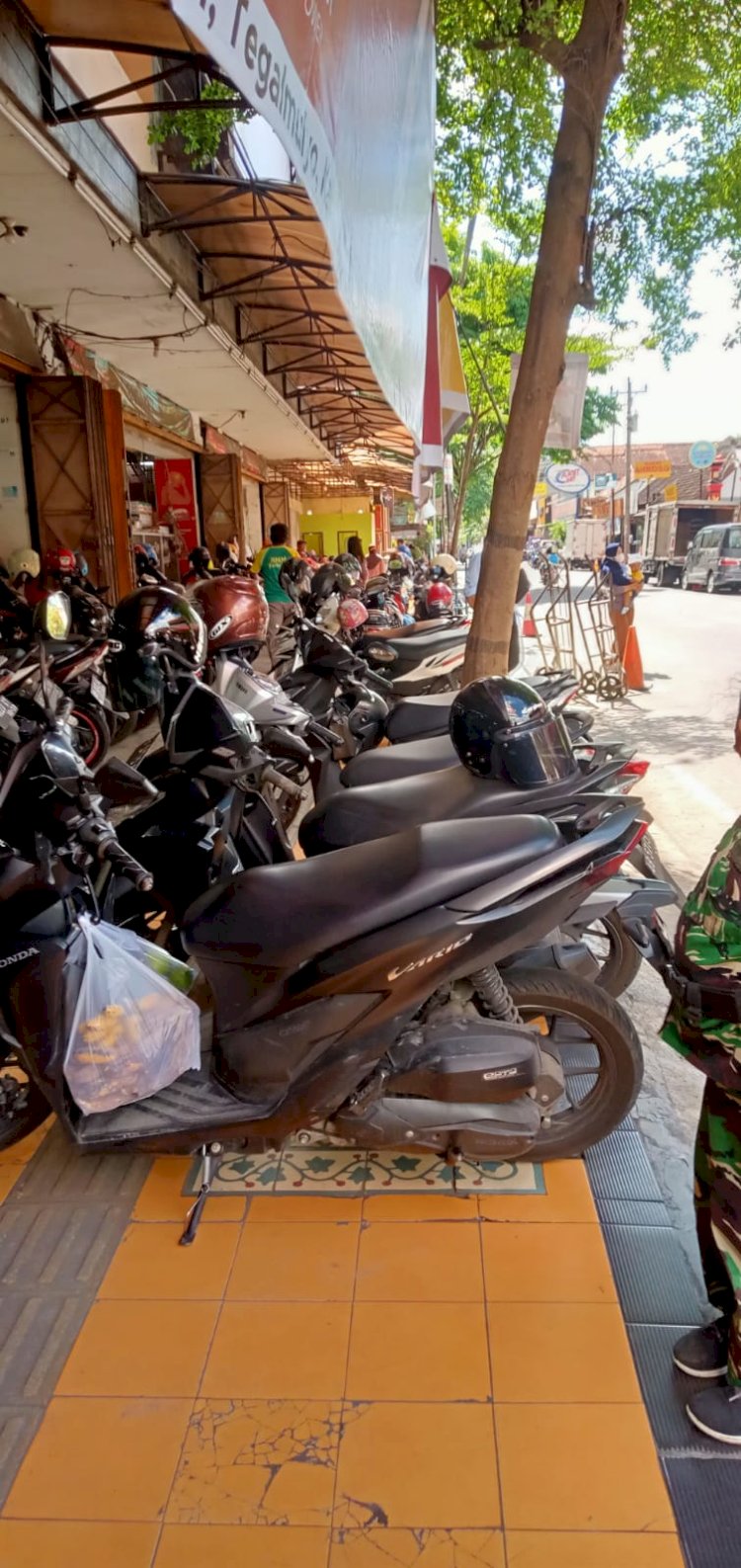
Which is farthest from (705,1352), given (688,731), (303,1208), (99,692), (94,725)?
(688,731)

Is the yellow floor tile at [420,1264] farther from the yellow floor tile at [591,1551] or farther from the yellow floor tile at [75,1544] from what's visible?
the yellow floor tile at [75,1544]

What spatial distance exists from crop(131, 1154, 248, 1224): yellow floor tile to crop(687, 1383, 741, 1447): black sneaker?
109 cm

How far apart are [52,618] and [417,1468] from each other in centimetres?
215

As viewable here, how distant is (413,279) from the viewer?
8.51ft

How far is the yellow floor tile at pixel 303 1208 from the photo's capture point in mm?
2268

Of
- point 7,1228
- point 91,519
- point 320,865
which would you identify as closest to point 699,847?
point 320,865

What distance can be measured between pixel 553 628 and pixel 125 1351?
811cm

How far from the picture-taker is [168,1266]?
213 cm

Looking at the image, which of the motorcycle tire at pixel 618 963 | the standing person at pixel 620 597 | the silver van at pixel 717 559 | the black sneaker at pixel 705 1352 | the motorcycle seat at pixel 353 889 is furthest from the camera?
the silver van at pixel 717 559

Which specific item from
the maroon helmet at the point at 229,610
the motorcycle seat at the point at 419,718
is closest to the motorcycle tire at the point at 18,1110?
the maroon helmet at the point at 229,610

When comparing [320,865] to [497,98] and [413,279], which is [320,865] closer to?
[413,279]

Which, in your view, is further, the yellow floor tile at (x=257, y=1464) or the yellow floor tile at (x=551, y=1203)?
the yellow floor tile at (x=551, y=1203)

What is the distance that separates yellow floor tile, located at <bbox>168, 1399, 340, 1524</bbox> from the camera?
1574mm

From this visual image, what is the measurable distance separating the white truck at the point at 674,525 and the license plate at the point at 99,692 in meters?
29.5
